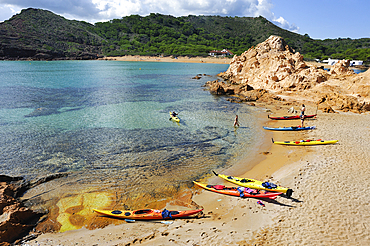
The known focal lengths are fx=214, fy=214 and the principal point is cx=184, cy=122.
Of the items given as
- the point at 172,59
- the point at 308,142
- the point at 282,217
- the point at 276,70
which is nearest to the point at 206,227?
the point at 282,217

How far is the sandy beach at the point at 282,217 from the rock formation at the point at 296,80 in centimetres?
1718

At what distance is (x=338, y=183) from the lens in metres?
12.4

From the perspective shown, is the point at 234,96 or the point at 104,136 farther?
the point at 234,96

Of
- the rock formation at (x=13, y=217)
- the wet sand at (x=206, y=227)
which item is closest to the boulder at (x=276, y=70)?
the wet sand at (x=206, y=227)

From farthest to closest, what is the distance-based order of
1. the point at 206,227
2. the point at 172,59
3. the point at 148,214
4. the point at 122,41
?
the point at 122,41, the point at 172,59, the point at 148,214, the point at 206,227

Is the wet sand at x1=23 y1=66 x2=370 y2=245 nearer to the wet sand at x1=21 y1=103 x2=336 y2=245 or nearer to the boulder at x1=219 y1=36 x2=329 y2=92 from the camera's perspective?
the wet sand at x1=21 y1=103 x2=336 y2=245

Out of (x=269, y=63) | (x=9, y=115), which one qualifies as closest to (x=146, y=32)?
(x=269, y=63)

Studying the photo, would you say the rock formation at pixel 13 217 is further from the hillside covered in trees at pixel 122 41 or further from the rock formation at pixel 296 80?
the hillside covered in trees at pixel 122 41

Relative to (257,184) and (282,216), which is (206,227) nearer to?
(282,216)

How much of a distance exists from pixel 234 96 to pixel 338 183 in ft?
99.7

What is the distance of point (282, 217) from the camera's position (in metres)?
10.2

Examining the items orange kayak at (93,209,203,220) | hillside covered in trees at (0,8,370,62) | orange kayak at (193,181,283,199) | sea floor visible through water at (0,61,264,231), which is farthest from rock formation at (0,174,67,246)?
hillside covered in trees at (0,8,370,62)

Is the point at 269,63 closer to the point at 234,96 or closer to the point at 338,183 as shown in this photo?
the point at 234,96

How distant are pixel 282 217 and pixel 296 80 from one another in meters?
34.0
